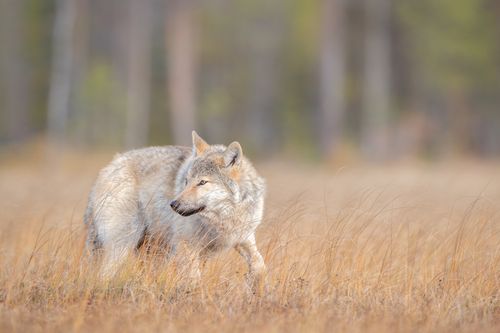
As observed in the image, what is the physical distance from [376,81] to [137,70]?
11287 millimetres

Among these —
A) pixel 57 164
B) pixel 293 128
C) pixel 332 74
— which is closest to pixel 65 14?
pixel 57 164

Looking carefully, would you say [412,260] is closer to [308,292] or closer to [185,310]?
[308,292]

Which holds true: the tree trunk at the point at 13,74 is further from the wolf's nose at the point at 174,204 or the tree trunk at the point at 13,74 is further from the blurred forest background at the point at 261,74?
the wolf's nose at the point at 174,204

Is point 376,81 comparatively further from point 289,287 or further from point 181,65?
point 289,287

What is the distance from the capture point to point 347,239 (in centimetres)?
680

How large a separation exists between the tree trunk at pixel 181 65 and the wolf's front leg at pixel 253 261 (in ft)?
79.9

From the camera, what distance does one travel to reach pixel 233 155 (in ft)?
22.1

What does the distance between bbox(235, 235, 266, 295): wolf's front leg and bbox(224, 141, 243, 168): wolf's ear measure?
2.53ft

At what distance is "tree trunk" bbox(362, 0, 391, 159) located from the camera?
105 feet

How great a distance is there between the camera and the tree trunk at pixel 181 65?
30.5 m

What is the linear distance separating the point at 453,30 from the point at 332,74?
20.0 ft

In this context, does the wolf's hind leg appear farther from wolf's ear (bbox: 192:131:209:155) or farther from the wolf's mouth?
wolf's ear (bbox: 192:131:209:155)

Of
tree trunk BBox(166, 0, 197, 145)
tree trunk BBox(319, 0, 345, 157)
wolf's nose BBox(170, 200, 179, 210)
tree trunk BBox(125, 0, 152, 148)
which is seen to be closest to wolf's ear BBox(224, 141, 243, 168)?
wolf's nose BBox(170, 200, 179, 210)

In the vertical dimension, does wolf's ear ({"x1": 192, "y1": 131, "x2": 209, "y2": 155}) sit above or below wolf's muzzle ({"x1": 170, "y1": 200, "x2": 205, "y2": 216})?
above
